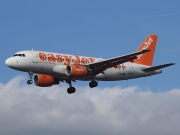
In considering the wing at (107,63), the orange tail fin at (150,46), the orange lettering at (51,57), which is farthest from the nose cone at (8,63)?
the orange tail fin at (150,46)

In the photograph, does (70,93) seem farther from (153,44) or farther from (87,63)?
(153,44)

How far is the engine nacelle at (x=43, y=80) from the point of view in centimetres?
9081

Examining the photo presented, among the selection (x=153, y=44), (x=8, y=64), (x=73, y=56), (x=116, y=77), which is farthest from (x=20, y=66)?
(x=153, y=44)

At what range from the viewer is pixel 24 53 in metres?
86.0

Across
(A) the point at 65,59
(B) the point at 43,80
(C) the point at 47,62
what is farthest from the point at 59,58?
(B) the point at 43,80

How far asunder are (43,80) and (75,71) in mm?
6921

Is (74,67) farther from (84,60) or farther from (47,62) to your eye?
(84,60)

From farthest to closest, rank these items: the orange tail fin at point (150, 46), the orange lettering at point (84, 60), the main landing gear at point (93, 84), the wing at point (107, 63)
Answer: the orange tail fin at point (150, 46), the main landing gear at point (93, 84), the orange lettering at point (84, 60), the wing at point (107, 63)

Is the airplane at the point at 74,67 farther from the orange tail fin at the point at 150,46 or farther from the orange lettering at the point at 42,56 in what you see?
the orange tail fin at the point at 150,46

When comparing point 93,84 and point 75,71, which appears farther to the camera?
point 93,84

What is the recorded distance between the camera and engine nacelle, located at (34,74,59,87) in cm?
9081

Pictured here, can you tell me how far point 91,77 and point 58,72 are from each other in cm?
605

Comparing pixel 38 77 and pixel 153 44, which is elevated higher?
pixel 153 44

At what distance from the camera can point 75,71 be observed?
282 feet
